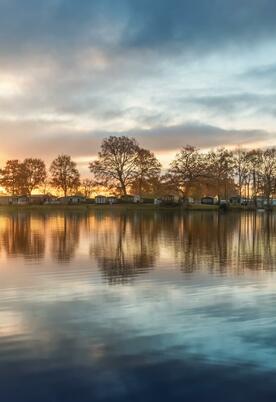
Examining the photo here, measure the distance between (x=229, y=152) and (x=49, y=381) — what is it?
Result: 122079mm

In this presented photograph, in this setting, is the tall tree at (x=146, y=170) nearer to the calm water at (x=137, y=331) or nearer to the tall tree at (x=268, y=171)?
the tall tree at (x=268, y=171)

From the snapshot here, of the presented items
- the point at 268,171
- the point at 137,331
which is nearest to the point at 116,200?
the point at 268,171

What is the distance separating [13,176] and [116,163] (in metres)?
45.3

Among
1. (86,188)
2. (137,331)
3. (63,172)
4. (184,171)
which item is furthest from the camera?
(86,188)

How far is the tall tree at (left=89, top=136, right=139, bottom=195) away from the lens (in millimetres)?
120500

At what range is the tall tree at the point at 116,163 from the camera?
12050 cm

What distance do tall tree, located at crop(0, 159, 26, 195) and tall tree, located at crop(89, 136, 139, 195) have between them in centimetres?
3853

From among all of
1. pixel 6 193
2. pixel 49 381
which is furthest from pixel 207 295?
pixel 6 193

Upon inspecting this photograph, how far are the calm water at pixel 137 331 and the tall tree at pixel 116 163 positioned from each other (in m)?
98.5

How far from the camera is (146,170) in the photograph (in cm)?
12381

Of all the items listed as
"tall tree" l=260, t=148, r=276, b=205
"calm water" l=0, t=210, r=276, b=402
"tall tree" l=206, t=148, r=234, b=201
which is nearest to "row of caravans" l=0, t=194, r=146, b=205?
"tall tree" l=206, t=148, r=234, b=201

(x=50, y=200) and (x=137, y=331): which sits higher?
(x=50, y=200)

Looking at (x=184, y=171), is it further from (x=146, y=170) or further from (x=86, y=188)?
(x=86, y=188)

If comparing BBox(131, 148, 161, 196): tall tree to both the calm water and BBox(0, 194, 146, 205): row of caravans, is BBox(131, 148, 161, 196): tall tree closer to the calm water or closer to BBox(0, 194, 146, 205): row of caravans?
BBox(0, 194, 146, 205): row of caravans
